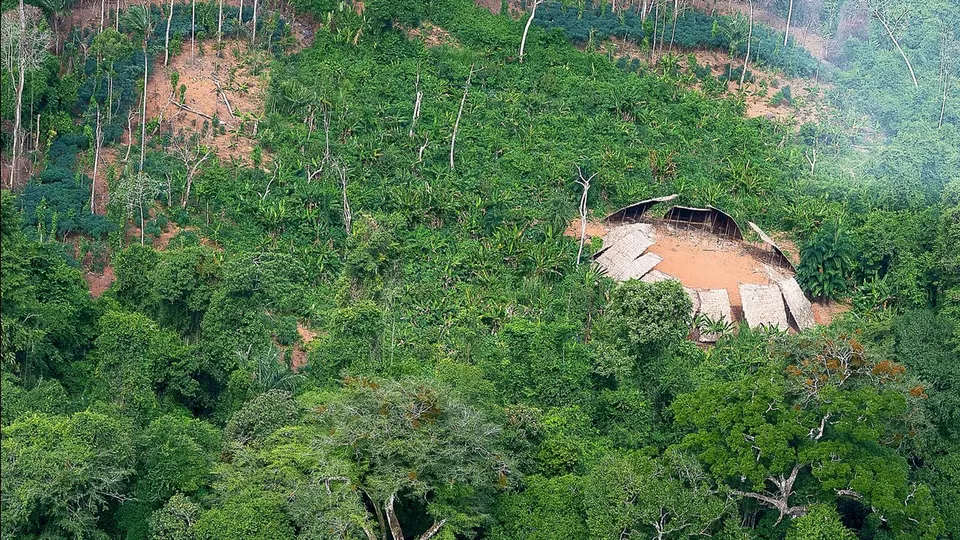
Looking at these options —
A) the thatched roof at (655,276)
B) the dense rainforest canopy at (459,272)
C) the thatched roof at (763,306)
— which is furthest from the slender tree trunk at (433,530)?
the thatched roof at (655,276)

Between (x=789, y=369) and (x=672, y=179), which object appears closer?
(x=789, y=369)

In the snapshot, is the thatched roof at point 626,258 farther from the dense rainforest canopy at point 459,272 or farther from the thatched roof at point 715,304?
the thatched roof at point 715,304

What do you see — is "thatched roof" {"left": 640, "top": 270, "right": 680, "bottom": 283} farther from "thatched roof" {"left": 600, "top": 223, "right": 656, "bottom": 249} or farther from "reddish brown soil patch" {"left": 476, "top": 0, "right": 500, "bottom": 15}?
"reddish brown soil patch" {"left": 476, "top": 0, "right": 500, "bottom": 15}

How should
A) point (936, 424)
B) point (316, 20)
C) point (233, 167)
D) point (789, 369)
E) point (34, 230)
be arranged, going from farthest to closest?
point (316, 20) < point (233, 167) < point (34, 230) < point (936, 424) < point (789, 369)

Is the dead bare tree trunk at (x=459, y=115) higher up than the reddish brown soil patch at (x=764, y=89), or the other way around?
the reddish brown soil patch at (x=764, y=89)

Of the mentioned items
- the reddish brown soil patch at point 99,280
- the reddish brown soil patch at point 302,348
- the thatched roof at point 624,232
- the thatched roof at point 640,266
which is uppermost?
the thatched roof at point 624,232

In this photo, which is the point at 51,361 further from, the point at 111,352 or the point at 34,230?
the point at 34,230

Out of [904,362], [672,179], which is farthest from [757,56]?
[904,362]

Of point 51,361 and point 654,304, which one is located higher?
point 654,304

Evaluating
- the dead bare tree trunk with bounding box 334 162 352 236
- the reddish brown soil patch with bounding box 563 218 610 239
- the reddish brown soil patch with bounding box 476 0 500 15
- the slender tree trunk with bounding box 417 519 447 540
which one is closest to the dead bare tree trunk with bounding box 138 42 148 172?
the dead bare tree trunk with bounding box 334 162 352 236
